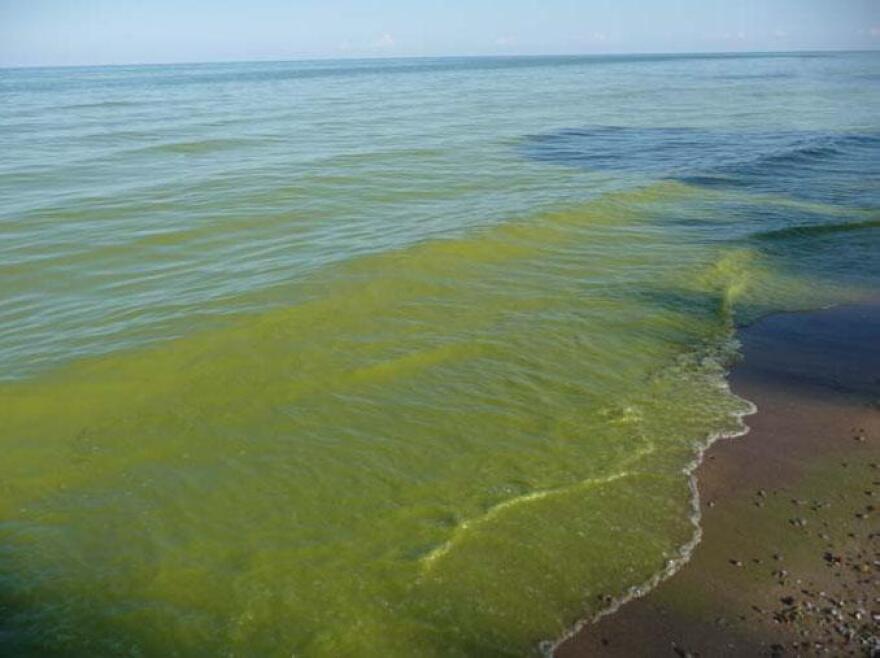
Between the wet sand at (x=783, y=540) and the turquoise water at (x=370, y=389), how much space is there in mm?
239

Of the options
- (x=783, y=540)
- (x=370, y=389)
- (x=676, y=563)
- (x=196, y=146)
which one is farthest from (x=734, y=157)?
(x=676, y=563)

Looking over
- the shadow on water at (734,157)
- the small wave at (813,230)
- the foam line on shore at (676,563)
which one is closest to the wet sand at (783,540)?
the foam line on shore at (676,563)

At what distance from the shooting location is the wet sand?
4.22m

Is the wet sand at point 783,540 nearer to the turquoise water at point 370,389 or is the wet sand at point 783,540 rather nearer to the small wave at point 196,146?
the turquoise water at point 370,389

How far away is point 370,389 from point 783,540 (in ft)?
13.3

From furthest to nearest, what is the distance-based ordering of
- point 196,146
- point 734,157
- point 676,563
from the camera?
point 196,146, point 734,157, point 676,563

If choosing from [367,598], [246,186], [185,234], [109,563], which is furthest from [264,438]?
[246,186]

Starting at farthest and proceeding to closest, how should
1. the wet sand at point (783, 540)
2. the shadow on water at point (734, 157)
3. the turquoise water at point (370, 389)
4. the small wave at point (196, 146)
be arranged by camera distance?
the small wave at point (196, 146) < the shadow on water at point (734, 157) < the turquoise water at point (370, 389) < the wet sand at point (783, 540)

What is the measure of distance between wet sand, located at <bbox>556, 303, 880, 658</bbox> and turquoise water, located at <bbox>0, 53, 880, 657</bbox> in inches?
9.4

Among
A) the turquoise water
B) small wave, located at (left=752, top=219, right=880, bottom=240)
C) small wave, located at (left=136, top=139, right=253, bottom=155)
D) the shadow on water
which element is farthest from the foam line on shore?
small wave, located at (left=136, top=139, right=253, bottom=155)

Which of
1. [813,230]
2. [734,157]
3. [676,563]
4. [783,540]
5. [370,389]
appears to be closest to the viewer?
[676,563]

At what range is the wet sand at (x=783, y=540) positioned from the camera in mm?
4223

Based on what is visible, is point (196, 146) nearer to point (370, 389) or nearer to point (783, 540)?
point (370, 389)

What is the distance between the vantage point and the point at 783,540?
5.00 m
